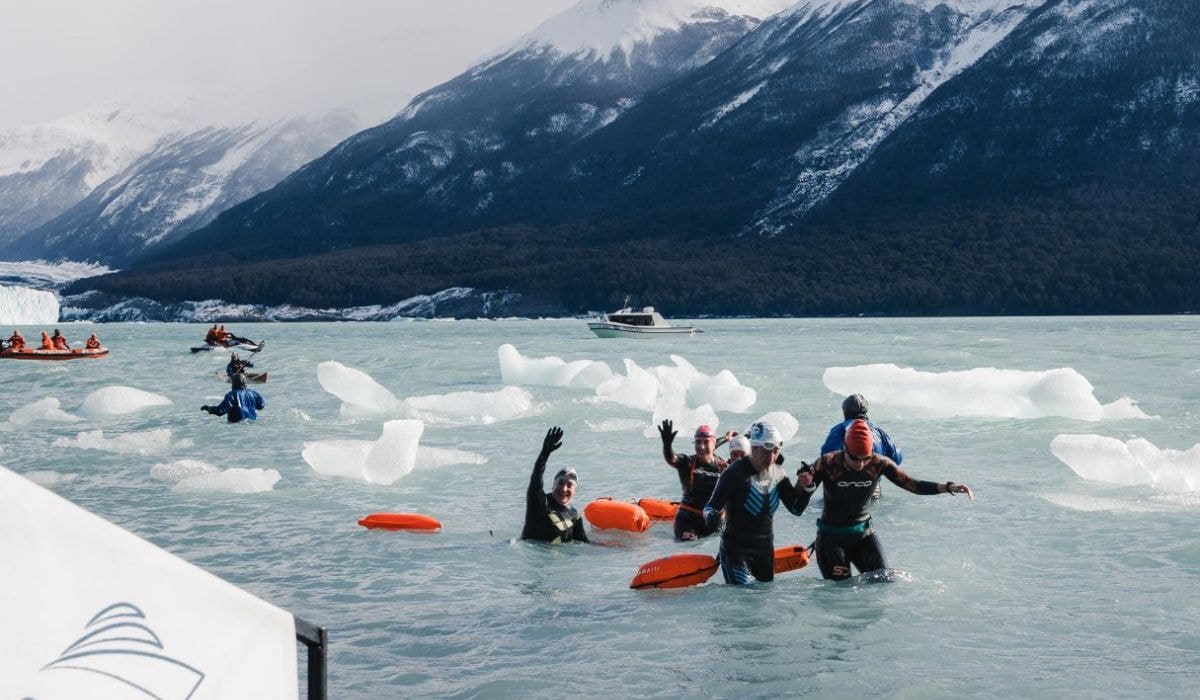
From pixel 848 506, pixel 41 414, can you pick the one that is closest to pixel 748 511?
pixel 848 506

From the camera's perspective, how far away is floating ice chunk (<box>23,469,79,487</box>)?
18.1m

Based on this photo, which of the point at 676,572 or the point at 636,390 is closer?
the point at 676,572

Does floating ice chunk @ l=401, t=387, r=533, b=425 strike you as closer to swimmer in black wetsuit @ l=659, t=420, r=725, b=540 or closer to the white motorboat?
swimmer in black wetsuit @ l=659, t=420, r=725, b=540

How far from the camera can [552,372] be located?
36469mm

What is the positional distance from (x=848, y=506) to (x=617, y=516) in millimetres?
4315

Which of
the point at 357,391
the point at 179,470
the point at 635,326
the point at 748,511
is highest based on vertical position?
the point at 635,326

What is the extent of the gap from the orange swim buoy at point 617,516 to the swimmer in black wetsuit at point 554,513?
30.6 inches

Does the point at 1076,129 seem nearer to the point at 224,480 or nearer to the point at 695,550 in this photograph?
the point at 224,480

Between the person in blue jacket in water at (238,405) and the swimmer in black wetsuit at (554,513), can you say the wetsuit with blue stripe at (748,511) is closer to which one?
the swimmer in black wetsuit at (554,513)

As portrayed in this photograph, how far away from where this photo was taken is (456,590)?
1120 centimetres

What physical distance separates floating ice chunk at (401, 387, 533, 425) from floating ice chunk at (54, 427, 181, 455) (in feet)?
20.8

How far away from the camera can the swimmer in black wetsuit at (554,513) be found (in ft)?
41.8

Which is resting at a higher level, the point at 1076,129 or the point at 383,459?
the point at 1076,129

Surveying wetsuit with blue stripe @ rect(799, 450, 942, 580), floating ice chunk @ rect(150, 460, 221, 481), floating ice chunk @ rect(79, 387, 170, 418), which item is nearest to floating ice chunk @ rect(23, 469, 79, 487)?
floating ice chunk @ rect(150, 460, 221, 481)
